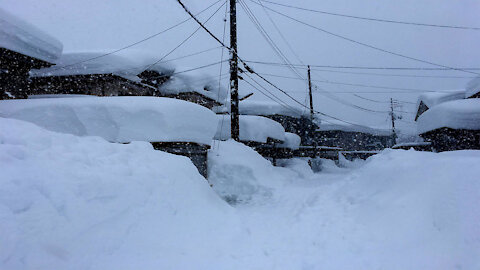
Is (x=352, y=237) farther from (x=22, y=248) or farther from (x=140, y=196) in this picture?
(x=22, y=248)

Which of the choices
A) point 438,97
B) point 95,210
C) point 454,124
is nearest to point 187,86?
point 95,210

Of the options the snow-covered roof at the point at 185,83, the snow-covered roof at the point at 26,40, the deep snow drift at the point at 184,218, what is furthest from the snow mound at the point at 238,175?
the snow-covered roof at the point at 26,40

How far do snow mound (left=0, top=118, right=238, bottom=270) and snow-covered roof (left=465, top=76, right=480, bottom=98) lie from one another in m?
16.0

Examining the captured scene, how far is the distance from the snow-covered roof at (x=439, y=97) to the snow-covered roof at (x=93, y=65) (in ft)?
60.8

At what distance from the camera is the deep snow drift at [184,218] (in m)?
2.65

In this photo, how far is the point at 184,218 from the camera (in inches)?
168

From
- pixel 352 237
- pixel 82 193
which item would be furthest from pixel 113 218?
pixel 352 237

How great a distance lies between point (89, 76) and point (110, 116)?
619 centimetres

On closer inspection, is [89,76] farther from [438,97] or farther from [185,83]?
[438,97]

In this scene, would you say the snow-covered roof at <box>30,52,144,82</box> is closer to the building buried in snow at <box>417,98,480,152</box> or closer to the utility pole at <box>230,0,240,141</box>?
the utility pole at <box>230,0,240,141</box>

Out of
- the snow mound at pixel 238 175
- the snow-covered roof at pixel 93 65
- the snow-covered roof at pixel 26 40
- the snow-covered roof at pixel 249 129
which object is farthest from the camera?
the snow-covered roof at pixel 249 129

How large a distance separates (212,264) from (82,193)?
179 centimetres

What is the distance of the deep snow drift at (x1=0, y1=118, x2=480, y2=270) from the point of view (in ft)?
8.70

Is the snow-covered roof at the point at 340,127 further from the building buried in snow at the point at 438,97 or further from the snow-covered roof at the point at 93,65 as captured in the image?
the snow-covered roof at the point at 93,65
